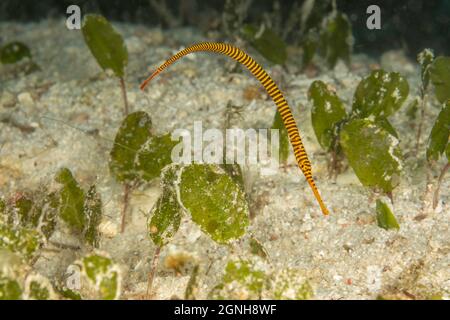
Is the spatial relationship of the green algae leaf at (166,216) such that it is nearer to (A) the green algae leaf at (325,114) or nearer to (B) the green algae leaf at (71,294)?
(B) the green algae leaf at (71,294)

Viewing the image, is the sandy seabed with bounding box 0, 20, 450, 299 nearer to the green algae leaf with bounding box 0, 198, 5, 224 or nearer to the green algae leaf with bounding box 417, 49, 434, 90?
the green algae leaf with bounding box 0, 198, 5, 224

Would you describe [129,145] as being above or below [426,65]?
below

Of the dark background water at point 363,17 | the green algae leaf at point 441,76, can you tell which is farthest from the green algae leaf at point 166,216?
the dark background water at point 363,17

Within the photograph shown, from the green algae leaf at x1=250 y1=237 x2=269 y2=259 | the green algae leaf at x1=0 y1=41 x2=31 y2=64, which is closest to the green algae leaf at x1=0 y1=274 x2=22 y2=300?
the green algae leaf at x1=250 y1=237 x2=269 y2=259

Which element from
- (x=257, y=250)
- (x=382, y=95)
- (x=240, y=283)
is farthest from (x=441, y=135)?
(x=240, y=283)

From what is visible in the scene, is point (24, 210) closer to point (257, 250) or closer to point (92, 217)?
point (92, 217)
